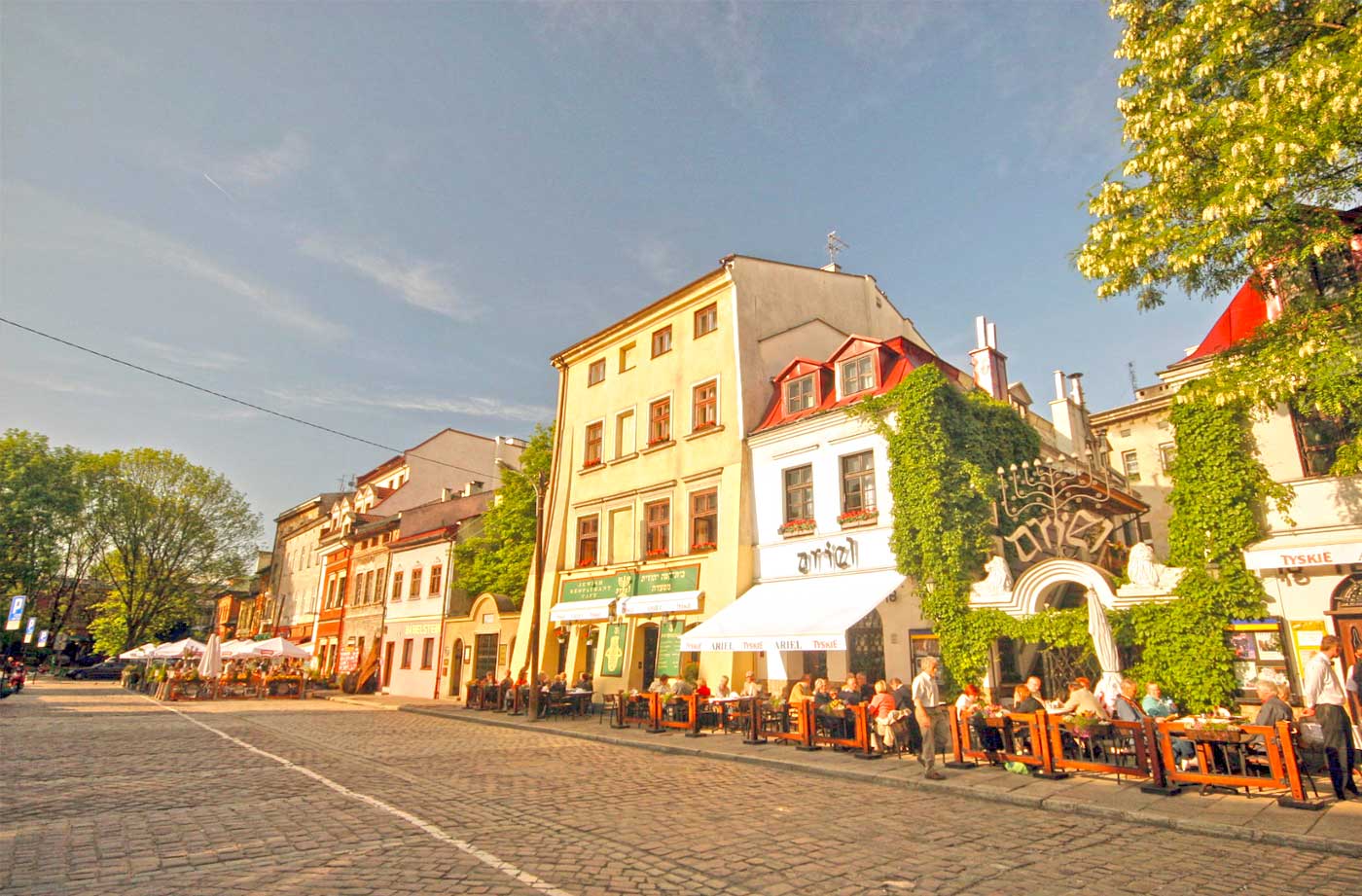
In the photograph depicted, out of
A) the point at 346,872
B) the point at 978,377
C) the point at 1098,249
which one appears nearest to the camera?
the point at 346,872

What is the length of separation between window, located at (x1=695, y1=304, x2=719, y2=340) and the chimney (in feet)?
26.1

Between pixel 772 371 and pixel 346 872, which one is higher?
pixel 772 371

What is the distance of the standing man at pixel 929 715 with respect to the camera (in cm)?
1097

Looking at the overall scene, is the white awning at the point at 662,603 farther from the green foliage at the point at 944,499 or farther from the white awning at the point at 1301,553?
the white awning at the point at 1301,553

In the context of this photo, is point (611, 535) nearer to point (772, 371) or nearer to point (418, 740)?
point (772, 371)

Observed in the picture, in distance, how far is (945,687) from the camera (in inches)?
621

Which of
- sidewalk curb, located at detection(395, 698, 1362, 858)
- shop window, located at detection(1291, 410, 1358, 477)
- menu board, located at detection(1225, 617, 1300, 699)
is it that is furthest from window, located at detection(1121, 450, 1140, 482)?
sidewalk curb, located at detection(395, 698, 1362, 858)

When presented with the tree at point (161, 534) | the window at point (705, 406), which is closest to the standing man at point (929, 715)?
the window at point (705, 406)

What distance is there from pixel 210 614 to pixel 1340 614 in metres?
79.4

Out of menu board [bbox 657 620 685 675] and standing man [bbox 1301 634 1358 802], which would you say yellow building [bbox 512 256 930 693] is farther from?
standing man [bbox 1301 634 1358 802]

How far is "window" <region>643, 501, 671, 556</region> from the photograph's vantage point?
22.9 metres

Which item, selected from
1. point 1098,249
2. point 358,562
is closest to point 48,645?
point 358,562

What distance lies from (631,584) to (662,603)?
198cm

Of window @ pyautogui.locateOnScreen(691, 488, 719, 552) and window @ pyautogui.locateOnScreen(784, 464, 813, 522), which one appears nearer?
window @ pyautogui.locateOnScreen(784, 464, 813, 522)
